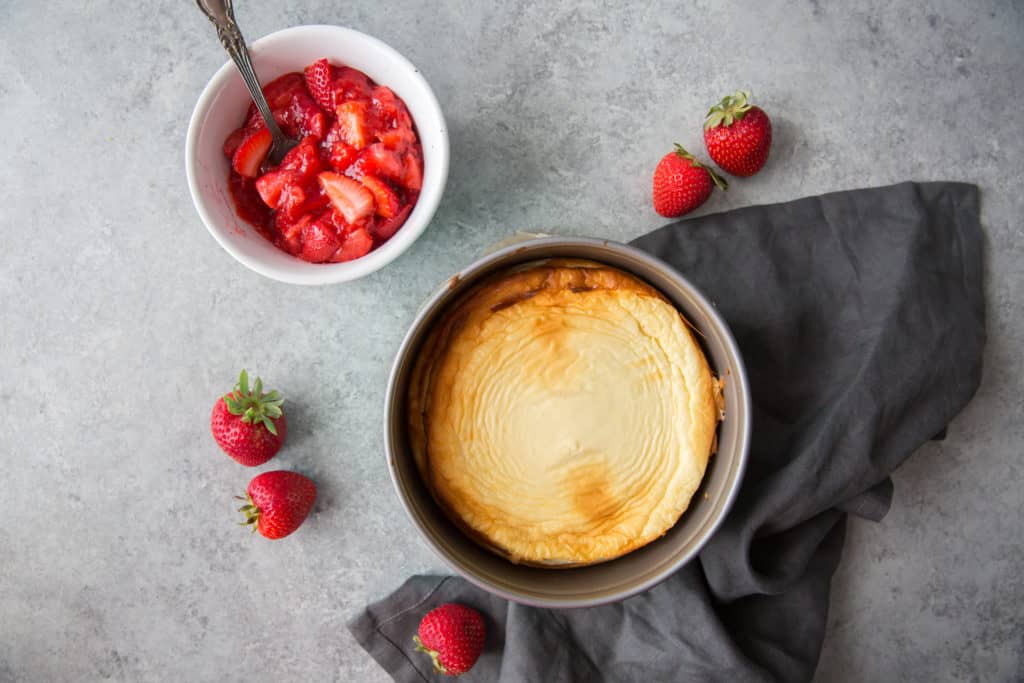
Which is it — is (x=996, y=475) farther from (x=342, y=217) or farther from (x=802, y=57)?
(x=342, y=217)

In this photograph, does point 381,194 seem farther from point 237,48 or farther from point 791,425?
point 791,425

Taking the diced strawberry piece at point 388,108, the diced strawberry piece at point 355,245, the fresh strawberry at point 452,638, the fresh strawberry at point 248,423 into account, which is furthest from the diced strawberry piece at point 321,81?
the fresh strawberry at point 452,638

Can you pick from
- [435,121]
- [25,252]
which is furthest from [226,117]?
[25,252]

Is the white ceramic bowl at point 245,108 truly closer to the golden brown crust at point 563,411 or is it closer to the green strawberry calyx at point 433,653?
the golden brown crust at point 563,411

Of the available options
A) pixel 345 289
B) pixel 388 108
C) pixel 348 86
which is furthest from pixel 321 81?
pixel 345 289

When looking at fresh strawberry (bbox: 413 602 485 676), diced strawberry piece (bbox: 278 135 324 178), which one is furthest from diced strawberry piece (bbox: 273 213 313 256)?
fresh strawberry (bbox: 413 602 485 676)

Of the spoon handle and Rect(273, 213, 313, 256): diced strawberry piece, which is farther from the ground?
the spoon handle

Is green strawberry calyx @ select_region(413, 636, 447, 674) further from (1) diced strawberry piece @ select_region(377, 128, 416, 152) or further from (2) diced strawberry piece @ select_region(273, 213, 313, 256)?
(1) diced strawberry piece @ select_region(377, 128, 416, 152)
